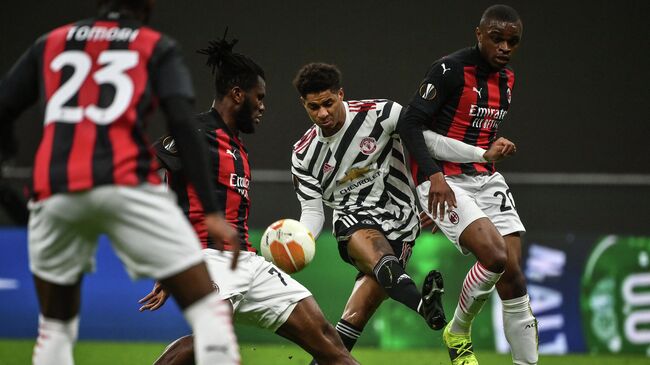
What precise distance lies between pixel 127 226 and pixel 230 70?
2.14 metres

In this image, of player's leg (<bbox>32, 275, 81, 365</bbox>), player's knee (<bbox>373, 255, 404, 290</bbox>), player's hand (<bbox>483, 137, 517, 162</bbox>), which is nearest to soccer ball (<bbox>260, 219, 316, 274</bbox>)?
player's knee (<bbox>373, 255, 404, 290</bbox>)

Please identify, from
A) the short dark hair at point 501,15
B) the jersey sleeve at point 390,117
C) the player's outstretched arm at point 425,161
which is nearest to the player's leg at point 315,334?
the player's outstretched arm at point 425,161

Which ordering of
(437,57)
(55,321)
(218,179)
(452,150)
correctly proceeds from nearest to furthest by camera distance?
(55,321)
(218,179)
(452,150)
(437,57)

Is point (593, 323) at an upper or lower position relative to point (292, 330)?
lower

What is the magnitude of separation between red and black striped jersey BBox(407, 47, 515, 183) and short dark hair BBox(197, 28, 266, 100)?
3.33 ft

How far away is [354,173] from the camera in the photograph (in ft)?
19.9

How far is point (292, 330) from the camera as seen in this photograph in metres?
4.65

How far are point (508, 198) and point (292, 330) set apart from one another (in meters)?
1.84

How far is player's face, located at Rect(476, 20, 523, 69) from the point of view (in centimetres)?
560

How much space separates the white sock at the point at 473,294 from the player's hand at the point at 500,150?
0.62 m

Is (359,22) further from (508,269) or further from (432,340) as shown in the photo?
(508,269)

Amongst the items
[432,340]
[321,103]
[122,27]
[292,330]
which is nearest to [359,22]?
[432,340]

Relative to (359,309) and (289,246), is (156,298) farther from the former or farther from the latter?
(359,309)

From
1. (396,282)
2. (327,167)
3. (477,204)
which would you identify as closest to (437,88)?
(477,204)
